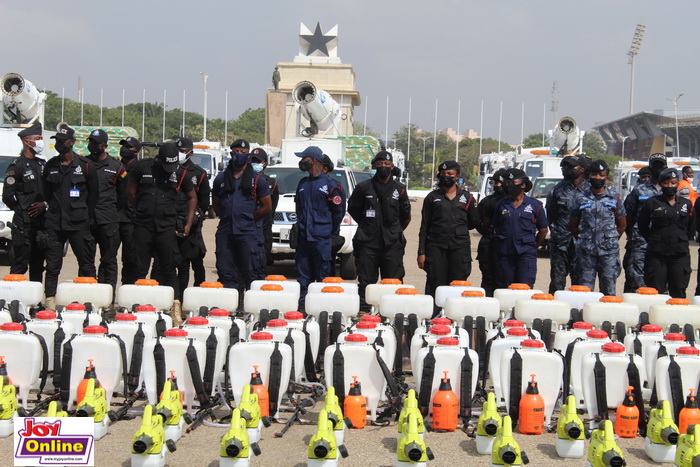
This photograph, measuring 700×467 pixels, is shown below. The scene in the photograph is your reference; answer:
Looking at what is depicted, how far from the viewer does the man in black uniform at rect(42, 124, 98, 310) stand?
1009 centimetres

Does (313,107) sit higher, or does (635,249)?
(313,107)

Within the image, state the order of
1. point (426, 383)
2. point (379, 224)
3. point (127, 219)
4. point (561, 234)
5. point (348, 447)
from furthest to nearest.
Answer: point (127, 219), point (561, 234), point (379, 224), point (426, 383), point (348, 447)

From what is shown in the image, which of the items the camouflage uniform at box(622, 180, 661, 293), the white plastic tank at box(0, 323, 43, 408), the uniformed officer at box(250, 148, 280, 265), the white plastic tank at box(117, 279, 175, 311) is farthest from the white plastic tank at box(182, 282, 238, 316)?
the camouflage uniform at box(622, 180, 661, 293)

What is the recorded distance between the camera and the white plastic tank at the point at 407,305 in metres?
8.03

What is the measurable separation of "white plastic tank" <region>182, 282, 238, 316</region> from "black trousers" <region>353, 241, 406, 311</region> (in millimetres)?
2293

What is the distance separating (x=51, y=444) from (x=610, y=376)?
3.93m

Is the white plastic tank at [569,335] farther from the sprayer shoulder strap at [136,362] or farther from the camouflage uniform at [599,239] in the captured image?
the sprayer shoulder strap at [136,362]

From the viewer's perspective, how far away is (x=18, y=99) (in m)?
20.9

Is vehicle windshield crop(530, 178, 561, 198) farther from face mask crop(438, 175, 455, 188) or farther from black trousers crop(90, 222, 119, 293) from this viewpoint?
black trousers crop(90, 222, 119, 293)

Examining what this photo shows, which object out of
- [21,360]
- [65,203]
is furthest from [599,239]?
[21,360]

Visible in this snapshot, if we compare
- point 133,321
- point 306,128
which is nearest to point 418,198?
point 306,128

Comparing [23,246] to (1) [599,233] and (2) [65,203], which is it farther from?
(1) [599,233]

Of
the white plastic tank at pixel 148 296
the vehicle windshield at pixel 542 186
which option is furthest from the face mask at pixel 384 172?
the vehicle windshield at pixel 542 186

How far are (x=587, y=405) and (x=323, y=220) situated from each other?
14.9 ft
